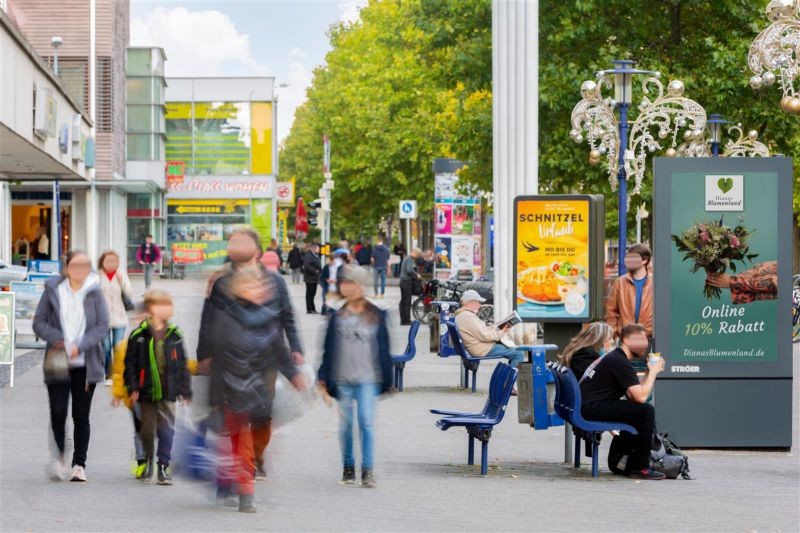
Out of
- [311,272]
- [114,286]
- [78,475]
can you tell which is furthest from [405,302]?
[78,475]

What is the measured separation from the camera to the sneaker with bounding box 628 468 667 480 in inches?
432

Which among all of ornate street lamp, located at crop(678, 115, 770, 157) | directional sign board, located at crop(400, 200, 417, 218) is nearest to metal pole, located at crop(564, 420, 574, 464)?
ornate street lamp, located at crop(678, 115, 770, 157)

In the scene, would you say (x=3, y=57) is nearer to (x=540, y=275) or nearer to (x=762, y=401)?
(x=540, y=275)

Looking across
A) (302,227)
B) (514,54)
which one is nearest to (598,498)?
(514,54)

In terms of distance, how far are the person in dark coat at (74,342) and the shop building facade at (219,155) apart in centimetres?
5517

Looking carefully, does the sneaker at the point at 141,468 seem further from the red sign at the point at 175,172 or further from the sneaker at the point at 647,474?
the red sign at the point at 175,172

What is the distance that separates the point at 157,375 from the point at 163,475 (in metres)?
0.69

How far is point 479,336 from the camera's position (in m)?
16.9

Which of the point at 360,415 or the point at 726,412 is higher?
the point at 360,415

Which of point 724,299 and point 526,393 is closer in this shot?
point 526,393

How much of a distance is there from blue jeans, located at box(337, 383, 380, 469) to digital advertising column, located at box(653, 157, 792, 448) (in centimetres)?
352

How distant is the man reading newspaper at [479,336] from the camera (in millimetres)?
16844

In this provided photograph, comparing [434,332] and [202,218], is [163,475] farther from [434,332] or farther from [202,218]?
[202,218]

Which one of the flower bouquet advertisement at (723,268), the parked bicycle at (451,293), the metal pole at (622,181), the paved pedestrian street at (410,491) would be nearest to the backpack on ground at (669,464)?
the paved pedestrian street at (410,491)
